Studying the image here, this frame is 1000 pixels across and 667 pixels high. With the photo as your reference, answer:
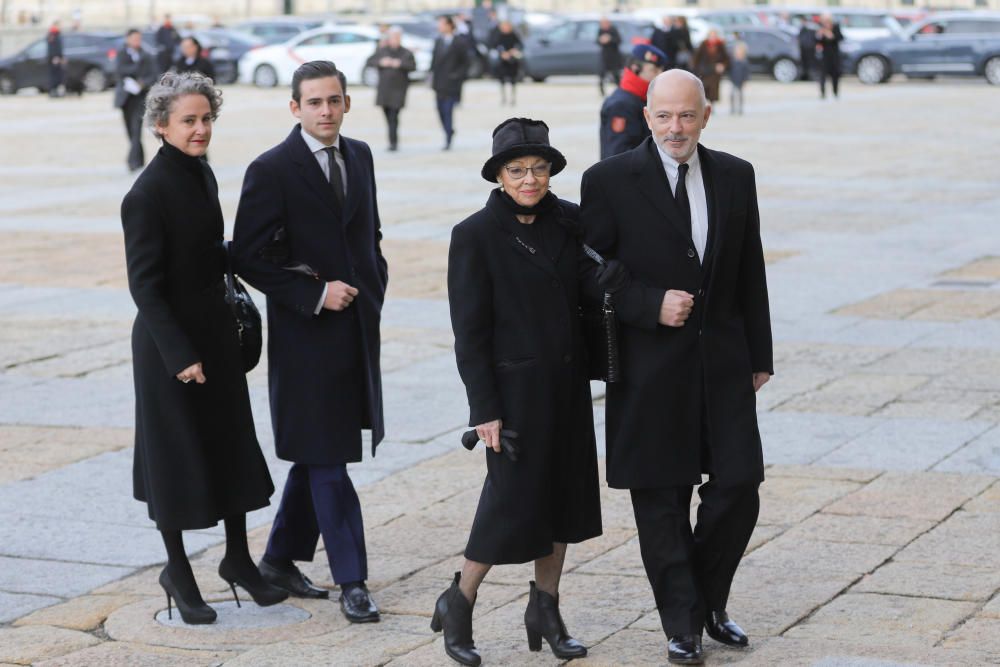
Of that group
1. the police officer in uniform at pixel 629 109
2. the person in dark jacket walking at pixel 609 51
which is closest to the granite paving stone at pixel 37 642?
the police officer in uniform at pixel 629 109

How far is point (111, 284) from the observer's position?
11.8 metres

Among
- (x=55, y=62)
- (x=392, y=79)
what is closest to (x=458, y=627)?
(x=392, y=79)

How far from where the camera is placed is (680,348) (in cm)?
479

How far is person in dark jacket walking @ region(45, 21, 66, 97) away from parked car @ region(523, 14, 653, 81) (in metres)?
9.60

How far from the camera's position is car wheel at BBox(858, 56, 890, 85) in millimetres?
35062

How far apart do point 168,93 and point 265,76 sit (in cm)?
3294

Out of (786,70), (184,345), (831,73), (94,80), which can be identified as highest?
(184,345)

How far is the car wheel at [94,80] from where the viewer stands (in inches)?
1462

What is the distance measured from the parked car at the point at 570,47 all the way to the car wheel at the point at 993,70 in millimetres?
6923

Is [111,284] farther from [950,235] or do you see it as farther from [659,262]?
[659,262]

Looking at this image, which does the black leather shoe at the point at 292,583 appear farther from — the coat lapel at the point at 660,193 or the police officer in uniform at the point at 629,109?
the police officer in uniform at the point at 629,109

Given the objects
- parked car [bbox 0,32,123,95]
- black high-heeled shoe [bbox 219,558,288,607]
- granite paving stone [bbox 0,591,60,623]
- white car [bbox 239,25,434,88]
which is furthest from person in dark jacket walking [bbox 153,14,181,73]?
black high-heeled shoe [bbox 219,558,288,607]

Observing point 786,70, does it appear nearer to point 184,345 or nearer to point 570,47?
point 570,47

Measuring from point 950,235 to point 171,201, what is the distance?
31.8ft
